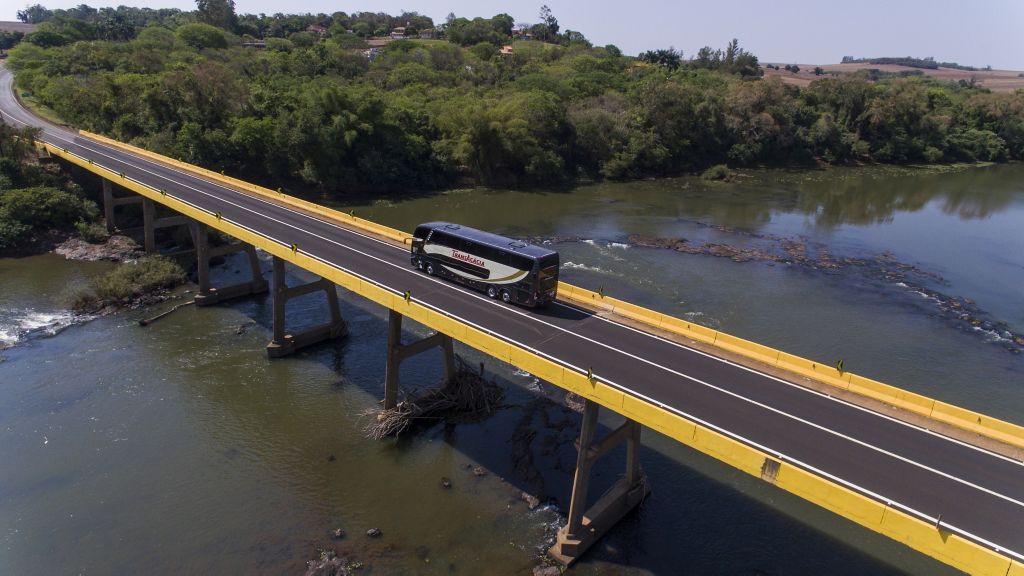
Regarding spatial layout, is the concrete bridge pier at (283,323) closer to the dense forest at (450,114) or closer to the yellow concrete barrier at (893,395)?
the yellow concrete barrier at (893,395)

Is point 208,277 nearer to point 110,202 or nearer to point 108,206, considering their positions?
point 110,202

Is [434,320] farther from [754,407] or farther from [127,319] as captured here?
[127,319]

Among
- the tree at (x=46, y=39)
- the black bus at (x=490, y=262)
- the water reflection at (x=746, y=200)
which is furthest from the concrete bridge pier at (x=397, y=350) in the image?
the tree at (x=46, y=39)

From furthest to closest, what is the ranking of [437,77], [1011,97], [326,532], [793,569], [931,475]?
[1011,97], [437,77], [326,532], [793,569], [931,475]

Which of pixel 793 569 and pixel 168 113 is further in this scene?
pixel 168 113

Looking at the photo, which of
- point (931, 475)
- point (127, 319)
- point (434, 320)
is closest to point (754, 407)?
point (931, 475)

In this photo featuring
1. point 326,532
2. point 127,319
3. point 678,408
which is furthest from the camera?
point 127,319

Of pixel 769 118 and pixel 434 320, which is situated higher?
pixel 769 118

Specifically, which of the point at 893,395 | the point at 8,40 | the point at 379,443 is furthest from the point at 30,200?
the point at 8,40
